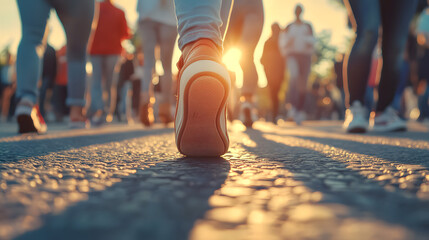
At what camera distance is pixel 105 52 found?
4.67 metres

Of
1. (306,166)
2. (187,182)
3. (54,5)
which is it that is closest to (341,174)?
(306,166)

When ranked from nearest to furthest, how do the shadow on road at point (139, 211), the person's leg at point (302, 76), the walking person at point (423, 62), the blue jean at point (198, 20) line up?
the shadow on road at point (139, 211), the blue jean at point (198, 20), the walking person at point (423, 62), the person's leg at point (302, 76)

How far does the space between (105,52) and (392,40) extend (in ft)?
10.9

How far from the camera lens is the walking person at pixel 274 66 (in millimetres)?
6088

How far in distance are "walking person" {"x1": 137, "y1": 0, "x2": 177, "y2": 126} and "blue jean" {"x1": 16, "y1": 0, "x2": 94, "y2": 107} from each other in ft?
4.36

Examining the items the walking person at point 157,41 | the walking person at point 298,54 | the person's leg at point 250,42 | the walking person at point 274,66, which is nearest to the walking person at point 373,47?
Answer: the person's leg at point 250,42

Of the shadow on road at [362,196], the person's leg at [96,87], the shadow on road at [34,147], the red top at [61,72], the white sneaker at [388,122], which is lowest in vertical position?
the shadow on road at [34,147]

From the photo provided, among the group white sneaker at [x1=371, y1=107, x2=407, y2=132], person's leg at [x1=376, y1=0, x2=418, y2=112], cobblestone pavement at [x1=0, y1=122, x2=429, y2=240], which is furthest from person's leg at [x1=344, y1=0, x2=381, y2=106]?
cobblestone pavement at [x1=0, y1=122, x2=429, y2=240]

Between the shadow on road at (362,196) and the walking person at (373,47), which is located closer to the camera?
the shadow on road at (362,196)

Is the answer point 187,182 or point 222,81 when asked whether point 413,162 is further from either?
point 187,182

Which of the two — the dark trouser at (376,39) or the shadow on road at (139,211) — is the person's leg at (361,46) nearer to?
the dark trouser at (376,39)

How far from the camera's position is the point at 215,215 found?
45cm

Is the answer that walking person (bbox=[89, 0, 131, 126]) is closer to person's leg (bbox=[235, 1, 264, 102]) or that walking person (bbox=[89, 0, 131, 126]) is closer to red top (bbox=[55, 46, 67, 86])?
person's leg (bbox=[235, 1, 264, 102])

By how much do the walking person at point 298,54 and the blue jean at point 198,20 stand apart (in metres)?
5.06
